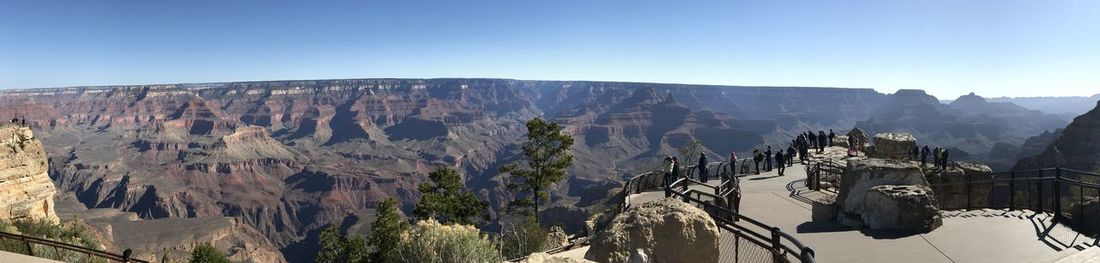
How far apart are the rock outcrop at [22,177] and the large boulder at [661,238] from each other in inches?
1372

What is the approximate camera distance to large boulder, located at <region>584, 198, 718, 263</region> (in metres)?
7.29

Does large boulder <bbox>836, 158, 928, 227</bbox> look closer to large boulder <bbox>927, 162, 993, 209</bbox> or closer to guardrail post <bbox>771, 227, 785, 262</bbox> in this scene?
guardrail post <bbox>771, 227, 785, 262</bbox>

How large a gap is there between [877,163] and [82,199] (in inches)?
8910

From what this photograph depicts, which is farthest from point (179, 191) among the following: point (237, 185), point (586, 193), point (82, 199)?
point (586, 193)

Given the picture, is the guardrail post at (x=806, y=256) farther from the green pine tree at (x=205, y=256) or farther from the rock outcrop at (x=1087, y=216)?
the green pine tree at (x=205, y=256)

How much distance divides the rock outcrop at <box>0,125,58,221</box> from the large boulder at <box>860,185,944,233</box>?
1514 inches

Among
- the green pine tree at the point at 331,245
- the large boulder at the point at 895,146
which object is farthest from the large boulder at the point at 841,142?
the green pine tree at the point at 331,245

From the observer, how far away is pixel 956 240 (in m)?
11.2

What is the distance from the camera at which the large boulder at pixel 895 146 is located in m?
30.4

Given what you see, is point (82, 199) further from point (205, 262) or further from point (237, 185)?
point (205, 262)

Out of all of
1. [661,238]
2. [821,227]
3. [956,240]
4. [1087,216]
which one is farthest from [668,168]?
[661,238]

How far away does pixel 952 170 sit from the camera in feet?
86.8

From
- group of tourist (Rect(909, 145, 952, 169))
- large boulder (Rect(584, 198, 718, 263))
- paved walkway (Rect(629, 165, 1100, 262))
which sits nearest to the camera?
large boulder (Rect(584, 198, 718, 263))

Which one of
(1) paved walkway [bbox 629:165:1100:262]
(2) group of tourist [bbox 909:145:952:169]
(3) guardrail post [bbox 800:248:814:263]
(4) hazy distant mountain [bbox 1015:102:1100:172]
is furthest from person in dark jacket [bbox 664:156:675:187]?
(4) hazy distant mountain [bbox 1015:102:1100:172]
